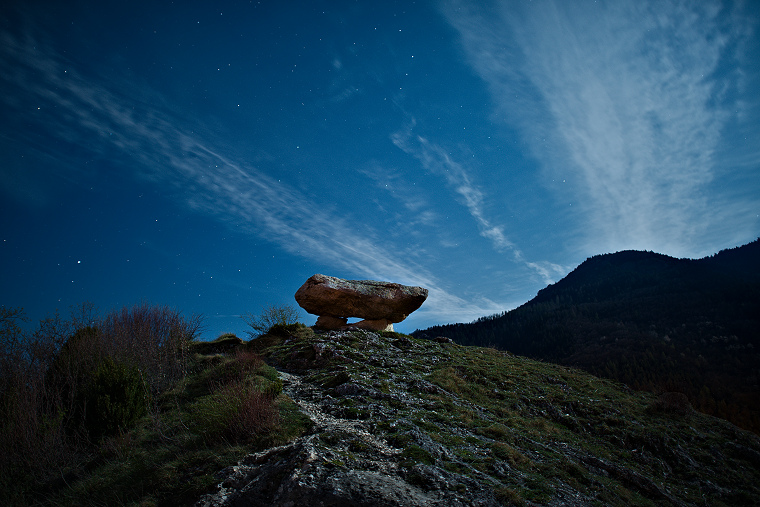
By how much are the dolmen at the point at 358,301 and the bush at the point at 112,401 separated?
1318cm

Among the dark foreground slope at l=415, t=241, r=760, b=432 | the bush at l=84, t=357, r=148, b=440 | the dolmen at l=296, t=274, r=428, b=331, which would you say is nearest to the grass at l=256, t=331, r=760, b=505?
the dolmen at l=296, t=274, r=428, b=331

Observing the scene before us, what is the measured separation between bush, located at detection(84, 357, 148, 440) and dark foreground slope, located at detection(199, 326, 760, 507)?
470 centimetres

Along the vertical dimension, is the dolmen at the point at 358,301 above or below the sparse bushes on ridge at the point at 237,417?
above

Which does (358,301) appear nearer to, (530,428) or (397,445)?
(530,428)

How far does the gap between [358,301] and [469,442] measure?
1592 cm

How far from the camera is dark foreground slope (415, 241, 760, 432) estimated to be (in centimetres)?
4053

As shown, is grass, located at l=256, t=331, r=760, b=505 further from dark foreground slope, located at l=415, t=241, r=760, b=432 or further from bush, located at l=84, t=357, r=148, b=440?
dark foreground slope, located at l=415, t=241, r=760, b=432

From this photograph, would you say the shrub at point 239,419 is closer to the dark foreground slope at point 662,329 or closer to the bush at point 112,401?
the bush at point 112,401

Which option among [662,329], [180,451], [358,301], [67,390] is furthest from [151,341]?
[662,329]

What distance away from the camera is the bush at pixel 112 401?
1020 centimetres

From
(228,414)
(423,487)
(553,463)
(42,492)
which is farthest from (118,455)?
(553,463)

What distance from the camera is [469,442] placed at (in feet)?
28.1

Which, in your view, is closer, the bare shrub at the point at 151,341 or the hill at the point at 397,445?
the hill at the point at 397,445

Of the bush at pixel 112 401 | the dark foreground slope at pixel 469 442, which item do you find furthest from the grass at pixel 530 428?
the bush at pixel 112 401
